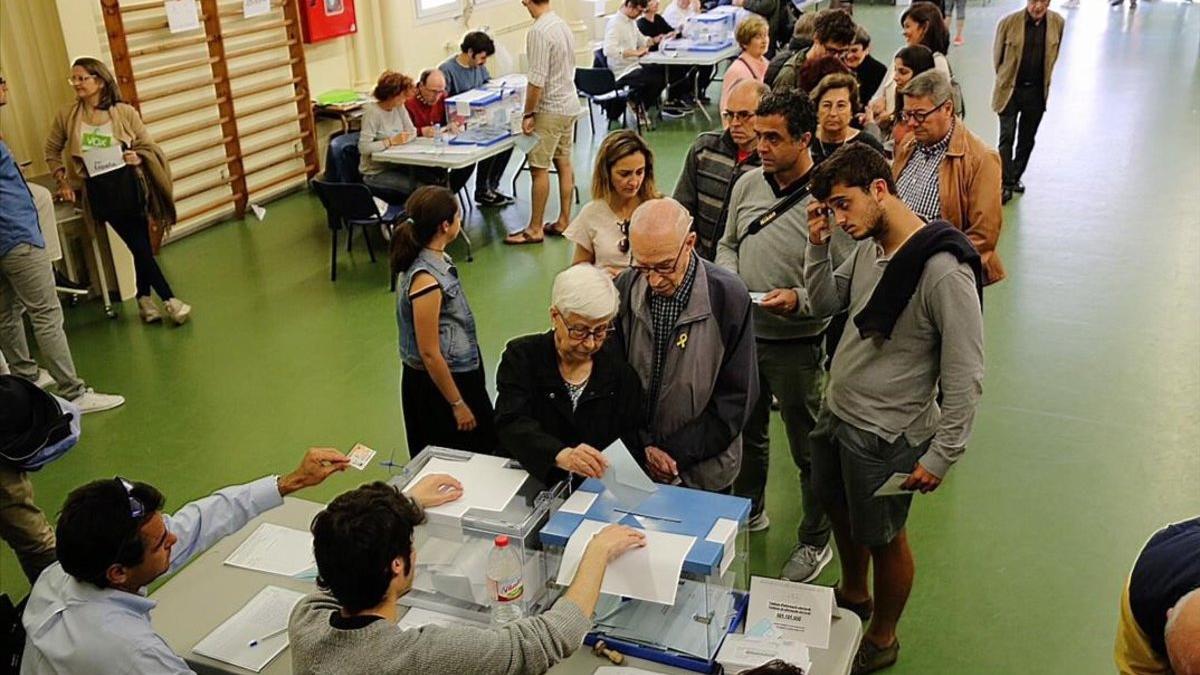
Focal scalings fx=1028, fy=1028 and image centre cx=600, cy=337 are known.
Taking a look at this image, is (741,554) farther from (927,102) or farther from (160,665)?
(927,102)

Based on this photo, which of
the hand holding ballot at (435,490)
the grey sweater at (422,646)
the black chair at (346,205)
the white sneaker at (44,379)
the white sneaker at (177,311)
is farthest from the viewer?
the black chair at (346,205)

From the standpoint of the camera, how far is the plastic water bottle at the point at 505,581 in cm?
235

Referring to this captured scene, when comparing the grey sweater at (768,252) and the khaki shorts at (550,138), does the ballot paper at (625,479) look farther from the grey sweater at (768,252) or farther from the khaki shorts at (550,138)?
the khaki shorts at (550,138)

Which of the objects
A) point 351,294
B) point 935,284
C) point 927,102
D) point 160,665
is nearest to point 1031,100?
point 927,102

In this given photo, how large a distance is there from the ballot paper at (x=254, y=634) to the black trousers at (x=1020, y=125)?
668cm

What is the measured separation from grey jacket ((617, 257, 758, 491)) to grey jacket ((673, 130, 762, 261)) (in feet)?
2.95

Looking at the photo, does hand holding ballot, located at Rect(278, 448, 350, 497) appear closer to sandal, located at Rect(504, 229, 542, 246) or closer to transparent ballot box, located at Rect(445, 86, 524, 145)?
sandal, located at Rect(504, 229, 542, 246)

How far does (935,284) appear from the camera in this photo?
269cm

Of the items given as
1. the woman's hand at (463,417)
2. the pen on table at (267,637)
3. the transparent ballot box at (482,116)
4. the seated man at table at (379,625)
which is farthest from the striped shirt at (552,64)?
the seated man at table at (379,625)

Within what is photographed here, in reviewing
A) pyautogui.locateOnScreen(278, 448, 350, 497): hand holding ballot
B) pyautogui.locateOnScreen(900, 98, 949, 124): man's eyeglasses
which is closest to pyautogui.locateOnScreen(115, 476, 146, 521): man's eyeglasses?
pyautogui.locateOnScreen(278, 448, 350, 497): hand holding ballot

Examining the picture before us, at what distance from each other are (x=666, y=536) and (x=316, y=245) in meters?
5.67

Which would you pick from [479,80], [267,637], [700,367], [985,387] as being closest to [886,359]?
[700,367]

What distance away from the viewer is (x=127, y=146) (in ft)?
19.0

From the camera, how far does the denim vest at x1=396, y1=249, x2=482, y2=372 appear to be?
139 inches
